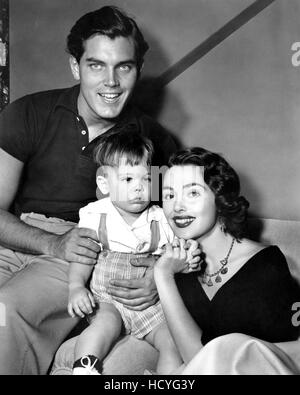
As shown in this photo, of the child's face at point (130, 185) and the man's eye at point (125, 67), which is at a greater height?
the man's eye at point (125, 67)

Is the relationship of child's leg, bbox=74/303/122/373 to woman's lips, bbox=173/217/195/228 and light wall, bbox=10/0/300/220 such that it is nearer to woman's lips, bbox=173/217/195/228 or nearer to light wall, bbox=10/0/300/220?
woman's lips, bbox=173/217/195/228

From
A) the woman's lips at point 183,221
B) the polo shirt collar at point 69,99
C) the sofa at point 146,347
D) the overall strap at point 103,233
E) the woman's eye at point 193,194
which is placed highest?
the polo shirt collar at point 69,99

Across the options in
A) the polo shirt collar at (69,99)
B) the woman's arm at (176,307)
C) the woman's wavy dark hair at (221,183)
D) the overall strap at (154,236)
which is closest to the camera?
the woman's arm at (176,307)

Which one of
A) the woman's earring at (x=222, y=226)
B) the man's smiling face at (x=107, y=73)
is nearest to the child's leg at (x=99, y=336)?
the woman's earring at (x=222, y=226)

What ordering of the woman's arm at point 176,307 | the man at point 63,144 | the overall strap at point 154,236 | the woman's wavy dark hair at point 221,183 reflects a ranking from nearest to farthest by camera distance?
the woman's arm at point 176,307, the woman's wavy dark hair at point 221,183, the overall strap at point 154,236, the man at point 63,144

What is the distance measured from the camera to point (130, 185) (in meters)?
1.39

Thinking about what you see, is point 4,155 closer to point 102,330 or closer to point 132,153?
point 132,153

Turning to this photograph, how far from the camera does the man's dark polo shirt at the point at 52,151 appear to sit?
1647mm

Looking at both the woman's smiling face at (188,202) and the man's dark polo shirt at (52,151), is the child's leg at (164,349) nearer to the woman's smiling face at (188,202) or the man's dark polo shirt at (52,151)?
the woman's smiling face at (188,202)

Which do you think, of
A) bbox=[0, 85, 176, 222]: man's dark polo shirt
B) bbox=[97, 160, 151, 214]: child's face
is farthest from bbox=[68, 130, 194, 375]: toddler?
bbox=[0, 85, 176, 222]: man's dark polo shirt

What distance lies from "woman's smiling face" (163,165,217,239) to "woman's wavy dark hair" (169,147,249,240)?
0.02 meters

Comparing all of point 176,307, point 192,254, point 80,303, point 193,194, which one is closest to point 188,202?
point 193,194

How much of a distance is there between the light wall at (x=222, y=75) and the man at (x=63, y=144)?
0.87 ft

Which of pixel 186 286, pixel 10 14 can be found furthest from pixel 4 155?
pixel 186 286
